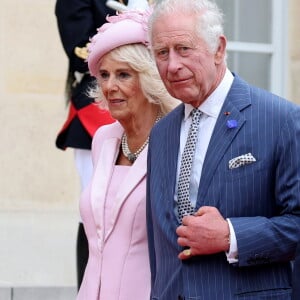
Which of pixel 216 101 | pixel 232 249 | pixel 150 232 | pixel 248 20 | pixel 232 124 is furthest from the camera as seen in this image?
pixel 248 20

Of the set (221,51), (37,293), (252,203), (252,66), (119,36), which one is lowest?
(37,293)

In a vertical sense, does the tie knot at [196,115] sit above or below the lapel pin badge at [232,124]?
above

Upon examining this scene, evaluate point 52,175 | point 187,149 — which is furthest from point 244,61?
point 187,149

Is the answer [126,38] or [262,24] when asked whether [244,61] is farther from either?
[126,38]

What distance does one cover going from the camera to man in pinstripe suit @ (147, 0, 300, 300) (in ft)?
14.2

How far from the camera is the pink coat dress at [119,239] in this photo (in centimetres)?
499

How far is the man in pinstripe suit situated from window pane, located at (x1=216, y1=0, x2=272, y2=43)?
4.42 meters

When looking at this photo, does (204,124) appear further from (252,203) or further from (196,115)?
(252,203)

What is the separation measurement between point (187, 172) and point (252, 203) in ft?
0.85

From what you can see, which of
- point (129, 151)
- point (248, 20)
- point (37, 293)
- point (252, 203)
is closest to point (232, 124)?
point (252, 203)

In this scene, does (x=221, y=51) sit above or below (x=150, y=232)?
above

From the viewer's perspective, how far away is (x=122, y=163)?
5242mm

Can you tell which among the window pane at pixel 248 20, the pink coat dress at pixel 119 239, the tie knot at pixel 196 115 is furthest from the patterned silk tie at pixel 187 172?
the window pane at pixel 248 20

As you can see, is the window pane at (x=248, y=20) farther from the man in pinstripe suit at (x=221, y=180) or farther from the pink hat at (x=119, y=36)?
the man in pinstripe suit at (x=221, y=180)
